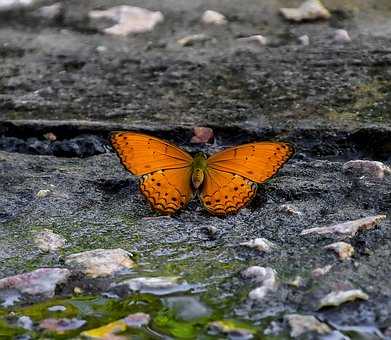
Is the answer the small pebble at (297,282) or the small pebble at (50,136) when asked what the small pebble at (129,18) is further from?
the small pebble at (297,282)

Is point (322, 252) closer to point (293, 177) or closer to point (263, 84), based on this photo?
point (293, 177)

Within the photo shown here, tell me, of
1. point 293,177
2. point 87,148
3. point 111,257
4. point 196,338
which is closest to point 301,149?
point 293,177

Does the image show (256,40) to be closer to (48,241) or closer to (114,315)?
(48,241)

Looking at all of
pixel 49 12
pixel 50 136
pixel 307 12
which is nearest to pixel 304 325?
pixel 50 136

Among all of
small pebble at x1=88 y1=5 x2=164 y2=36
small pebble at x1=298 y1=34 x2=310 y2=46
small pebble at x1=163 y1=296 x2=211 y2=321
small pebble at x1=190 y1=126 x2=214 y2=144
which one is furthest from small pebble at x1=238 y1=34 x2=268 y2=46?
small pebble at x1=163 y1=296 x2=211 y2=321

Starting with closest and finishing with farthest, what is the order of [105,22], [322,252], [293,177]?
[322,252]
[293,177]
[105,22]

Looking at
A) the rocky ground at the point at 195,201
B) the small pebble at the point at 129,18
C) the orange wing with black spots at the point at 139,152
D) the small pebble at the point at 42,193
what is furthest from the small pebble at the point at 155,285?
the small pebble at the point at 129,18

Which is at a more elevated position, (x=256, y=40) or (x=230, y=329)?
(x=256, y=40)

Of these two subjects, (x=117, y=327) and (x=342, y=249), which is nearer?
(x=117, y=327)
